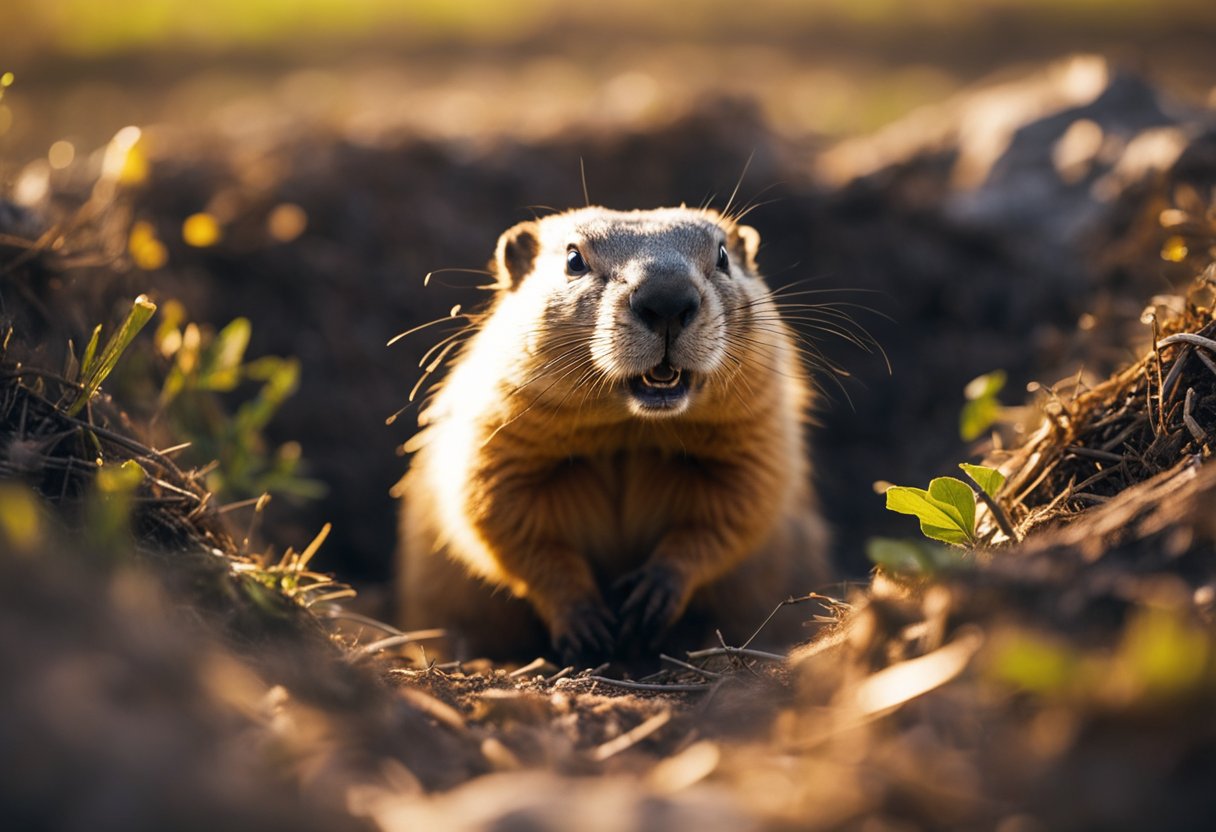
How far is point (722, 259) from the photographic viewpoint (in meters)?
4.86

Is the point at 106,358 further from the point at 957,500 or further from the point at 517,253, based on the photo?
the point at 957,500

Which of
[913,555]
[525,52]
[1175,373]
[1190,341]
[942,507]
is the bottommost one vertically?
[942,507]

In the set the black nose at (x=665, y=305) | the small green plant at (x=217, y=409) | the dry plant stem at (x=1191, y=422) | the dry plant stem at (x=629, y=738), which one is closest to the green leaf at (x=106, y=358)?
the small green plant at (x=217, y=409)

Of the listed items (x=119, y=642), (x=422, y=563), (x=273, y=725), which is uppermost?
(x=119, y=642)

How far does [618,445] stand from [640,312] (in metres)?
0.87

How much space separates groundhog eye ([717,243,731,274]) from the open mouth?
78 cm

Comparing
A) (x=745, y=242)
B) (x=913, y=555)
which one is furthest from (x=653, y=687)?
(x=745, y=242)

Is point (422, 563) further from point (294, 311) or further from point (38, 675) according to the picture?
point (38, 675)

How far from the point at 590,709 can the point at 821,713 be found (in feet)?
3.07

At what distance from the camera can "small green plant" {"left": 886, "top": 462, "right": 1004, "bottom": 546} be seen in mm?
Result: 3584

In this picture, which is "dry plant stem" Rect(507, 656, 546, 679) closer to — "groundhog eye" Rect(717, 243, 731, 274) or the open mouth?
the open mouth

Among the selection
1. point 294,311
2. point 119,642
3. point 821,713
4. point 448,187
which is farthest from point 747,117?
point 119,642

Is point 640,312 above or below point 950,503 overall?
above

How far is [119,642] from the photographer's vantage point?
7.03 ft
